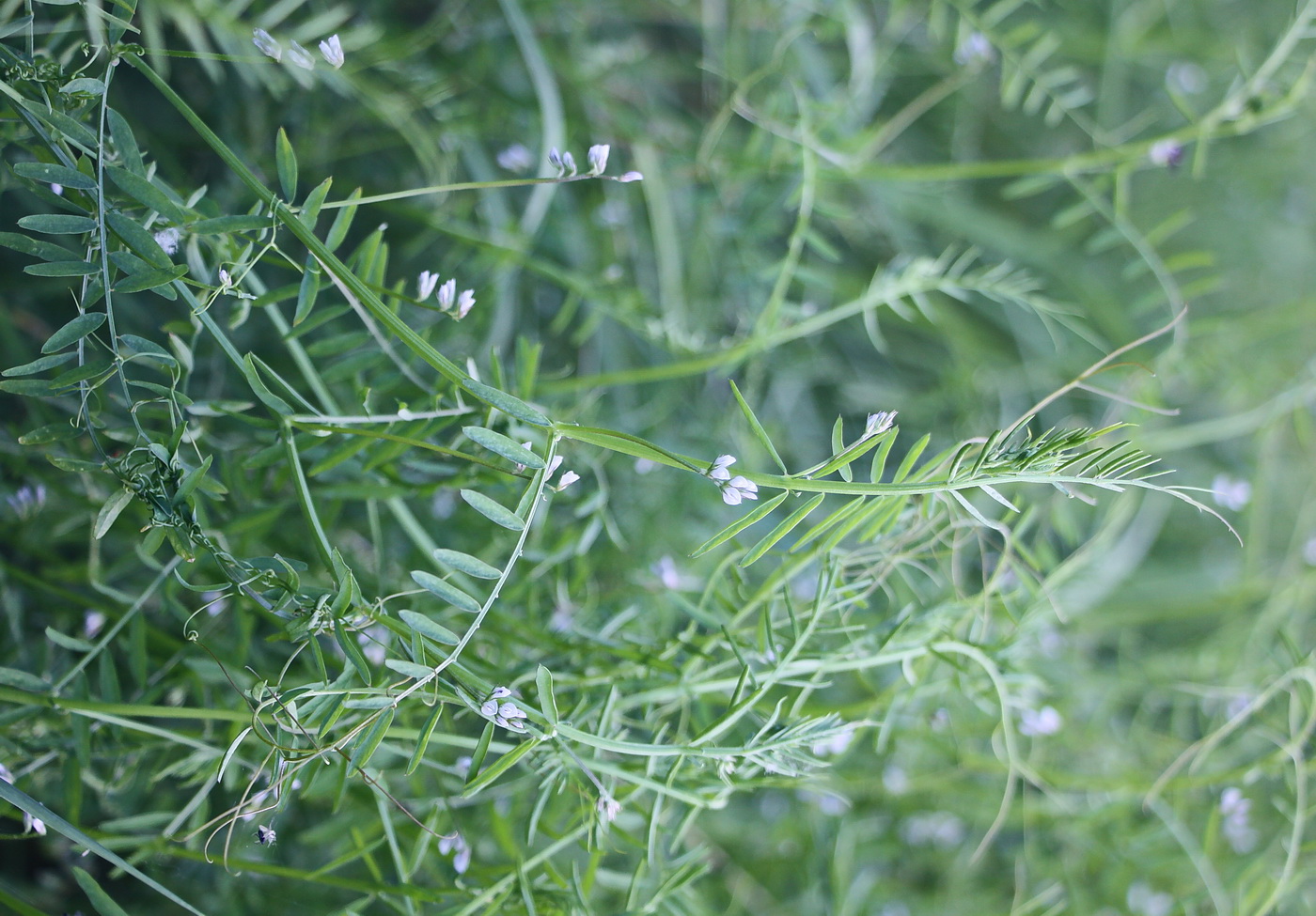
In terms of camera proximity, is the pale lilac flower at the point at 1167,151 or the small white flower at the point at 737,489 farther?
the pale lilac flower at the point at 1167,151

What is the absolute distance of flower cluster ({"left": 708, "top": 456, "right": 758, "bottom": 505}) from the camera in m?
0.31

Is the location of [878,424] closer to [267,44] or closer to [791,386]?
[267,44]

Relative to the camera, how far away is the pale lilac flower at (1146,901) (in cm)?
66

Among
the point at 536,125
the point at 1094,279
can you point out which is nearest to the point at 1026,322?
the point at 1094,279

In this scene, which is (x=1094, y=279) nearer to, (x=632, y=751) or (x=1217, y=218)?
(x=1217, y=218)

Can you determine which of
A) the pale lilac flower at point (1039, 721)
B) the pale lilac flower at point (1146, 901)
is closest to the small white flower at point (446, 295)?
the pale lilac flower at point (1039, 721)

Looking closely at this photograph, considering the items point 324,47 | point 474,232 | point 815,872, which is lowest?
point 815,872

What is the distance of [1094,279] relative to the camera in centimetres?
90

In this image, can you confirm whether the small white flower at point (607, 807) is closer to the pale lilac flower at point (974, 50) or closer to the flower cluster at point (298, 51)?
the flower cluster at point (298, 51)

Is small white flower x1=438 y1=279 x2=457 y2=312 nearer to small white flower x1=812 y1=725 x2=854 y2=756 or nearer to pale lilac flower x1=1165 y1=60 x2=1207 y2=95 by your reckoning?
small white flower x1=812 y1=725 x2=854 y2=756

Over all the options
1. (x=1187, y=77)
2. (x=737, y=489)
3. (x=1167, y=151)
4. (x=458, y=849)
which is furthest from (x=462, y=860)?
(x=1187, y=77)

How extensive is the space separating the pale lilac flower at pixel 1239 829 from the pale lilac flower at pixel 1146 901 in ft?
0.22

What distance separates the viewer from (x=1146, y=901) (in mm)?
674

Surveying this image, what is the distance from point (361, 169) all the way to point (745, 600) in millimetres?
476
